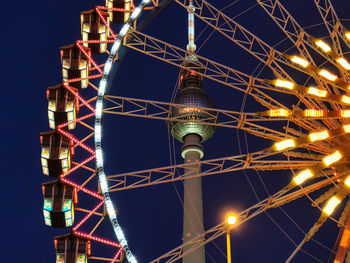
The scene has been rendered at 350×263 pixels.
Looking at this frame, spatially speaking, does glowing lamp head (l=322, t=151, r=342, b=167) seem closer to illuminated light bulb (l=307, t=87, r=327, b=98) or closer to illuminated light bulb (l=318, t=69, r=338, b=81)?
illuminated light bulb (l=307, t=87, r=327, b=98)

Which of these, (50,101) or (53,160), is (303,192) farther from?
(50,101)

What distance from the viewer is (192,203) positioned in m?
45.4

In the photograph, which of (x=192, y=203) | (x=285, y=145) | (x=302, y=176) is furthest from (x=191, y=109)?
(x=302, y=176)

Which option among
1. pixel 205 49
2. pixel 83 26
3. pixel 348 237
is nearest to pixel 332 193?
pixel 348 237

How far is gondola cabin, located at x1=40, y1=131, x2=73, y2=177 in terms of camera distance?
22.2 meters

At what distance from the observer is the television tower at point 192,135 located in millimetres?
44375

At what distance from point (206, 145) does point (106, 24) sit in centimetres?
4572

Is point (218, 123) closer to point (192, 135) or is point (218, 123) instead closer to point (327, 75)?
point (327, 75)

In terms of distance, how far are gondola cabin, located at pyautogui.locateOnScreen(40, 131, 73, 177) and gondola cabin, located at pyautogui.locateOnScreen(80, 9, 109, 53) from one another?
591cm

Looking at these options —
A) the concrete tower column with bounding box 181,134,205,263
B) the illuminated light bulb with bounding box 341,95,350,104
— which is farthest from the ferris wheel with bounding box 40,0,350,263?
the concrete tower column with bounding box 181,134,205,263

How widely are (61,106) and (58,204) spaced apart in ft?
15.3

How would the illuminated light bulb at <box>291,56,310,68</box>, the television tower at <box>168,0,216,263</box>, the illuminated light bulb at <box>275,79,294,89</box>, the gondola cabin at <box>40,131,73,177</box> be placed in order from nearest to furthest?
the illuminated light bulb at <box>275,79,294,89</box>, the illuminated light bulb at <box>291,56,310,68</box>, the gondola cabin at <box>40,131,73,177</box>, the television tower at <box>168,0,216,263</box>

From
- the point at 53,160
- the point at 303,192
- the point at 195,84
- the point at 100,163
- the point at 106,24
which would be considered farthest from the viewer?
the point at 195,84

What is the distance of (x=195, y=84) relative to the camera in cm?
5303
